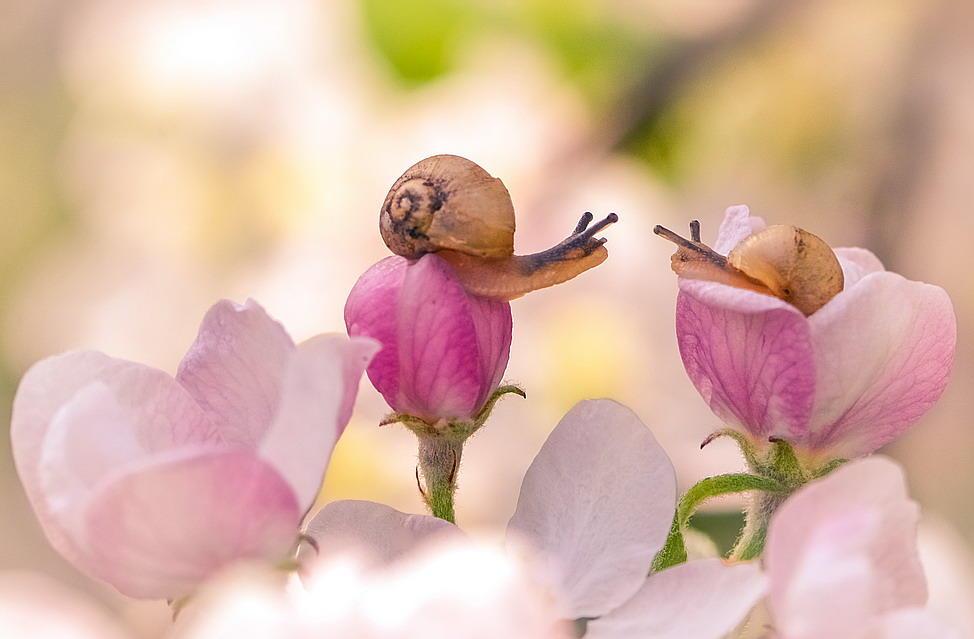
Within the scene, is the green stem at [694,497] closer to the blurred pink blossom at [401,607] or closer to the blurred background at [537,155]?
the blurred pink blossom at [401,607]

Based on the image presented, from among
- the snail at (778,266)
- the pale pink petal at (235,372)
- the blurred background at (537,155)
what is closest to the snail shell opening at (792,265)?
the snail at (778,266)

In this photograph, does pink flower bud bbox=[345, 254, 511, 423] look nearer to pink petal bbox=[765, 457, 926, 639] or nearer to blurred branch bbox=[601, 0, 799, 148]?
pink petal bbox=[765, 457, 926, 639]

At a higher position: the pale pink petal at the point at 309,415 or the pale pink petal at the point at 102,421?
the pale pink petal at the point at 102,421

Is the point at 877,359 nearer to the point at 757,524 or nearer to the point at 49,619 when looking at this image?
the point at 757,524

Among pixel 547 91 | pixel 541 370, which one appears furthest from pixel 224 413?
pixel 547 91

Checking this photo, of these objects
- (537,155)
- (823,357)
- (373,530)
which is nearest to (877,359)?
(823,357)

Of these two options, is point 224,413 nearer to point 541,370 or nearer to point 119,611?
point 541,370

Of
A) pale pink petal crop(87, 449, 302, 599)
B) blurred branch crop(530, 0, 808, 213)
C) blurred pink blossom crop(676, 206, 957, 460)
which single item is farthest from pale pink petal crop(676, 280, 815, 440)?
blurred branch crop(530, 0, 808, 213)
